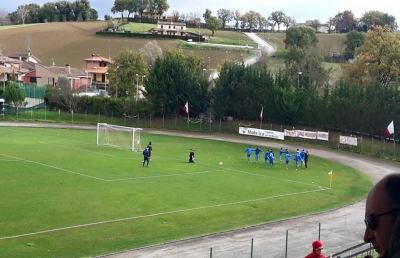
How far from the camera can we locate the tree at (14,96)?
256 ft

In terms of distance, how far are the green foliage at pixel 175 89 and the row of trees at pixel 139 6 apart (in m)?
116

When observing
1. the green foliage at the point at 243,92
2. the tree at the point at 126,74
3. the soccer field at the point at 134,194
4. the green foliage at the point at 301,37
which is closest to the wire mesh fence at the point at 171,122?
the green foliage at the point at 243,92

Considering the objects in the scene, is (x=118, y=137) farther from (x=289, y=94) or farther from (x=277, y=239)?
(x=277, y=239)

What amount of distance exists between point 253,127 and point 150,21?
124m

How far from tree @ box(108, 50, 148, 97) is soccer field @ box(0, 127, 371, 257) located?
3502 cm

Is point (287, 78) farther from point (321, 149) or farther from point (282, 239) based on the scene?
point (282, 239)

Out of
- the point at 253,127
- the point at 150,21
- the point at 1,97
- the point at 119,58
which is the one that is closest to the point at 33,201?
the point at 253,127

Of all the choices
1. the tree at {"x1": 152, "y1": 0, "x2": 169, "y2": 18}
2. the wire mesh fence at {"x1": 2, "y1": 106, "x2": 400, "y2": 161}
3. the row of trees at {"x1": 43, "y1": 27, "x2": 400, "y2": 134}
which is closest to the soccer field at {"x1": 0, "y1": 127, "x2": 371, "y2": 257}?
the wire mesh fence at {"x1": 2, "y1": 106, "x2": 400, "y2": 161}

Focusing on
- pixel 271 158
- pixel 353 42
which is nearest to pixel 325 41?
pixel 353 42

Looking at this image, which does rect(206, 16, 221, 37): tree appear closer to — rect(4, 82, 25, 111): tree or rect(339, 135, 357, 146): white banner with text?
rect(4, 82, 25, 111): tree

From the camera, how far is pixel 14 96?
78062 millimetres

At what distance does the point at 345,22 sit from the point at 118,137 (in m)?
149

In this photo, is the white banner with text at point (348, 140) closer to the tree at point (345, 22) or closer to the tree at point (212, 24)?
the tree at point (212, 24)

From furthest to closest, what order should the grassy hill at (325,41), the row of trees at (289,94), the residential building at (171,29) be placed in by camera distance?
the residential building at (171,29)
the grassy hill at (325,41)
the row of trees at (289,94)
